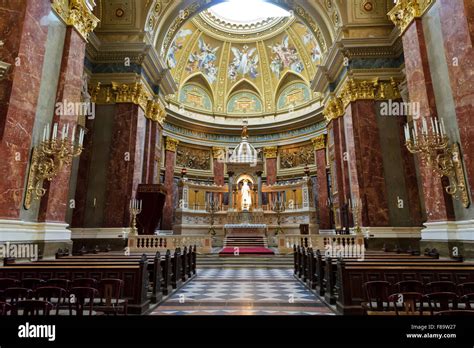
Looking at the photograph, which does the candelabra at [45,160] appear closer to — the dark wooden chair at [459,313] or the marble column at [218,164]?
the dark wooden chair at [459,313]

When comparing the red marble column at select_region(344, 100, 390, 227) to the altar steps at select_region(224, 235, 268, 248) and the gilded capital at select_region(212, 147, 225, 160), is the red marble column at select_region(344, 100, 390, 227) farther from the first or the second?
the gilded capital at select_region(212, 147, 225, 160)

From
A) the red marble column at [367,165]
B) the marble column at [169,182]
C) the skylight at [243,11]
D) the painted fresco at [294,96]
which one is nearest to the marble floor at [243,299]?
the red marble column at [367,165]

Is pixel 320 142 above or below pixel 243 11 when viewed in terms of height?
below

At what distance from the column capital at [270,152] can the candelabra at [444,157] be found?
17.2m

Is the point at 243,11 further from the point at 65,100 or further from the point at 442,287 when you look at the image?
the point at 442,287

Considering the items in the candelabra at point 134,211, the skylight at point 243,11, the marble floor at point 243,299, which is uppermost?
the skylight at point 243,11

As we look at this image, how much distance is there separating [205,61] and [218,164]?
8828 millimetres

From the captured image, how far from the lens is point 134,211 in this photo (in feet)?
38.4

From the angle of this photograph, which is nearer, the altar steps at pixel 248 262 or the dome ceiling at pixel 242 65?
the altar steps at pixel 248 262

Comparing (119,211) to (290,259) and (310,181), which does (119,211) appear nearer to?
(290,259)

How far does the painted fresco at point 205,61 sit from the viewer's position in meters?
24.4

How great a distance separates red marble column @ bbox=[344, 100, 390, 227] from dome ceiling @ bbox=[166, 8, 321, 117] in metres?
10.9

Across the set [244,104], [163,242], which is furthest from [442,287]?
[244,104]

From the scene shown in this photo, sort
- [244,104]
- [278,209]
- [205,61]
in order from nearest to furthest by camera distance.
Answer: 1. [278,209]
2. [205,61]
3. [244,104]
